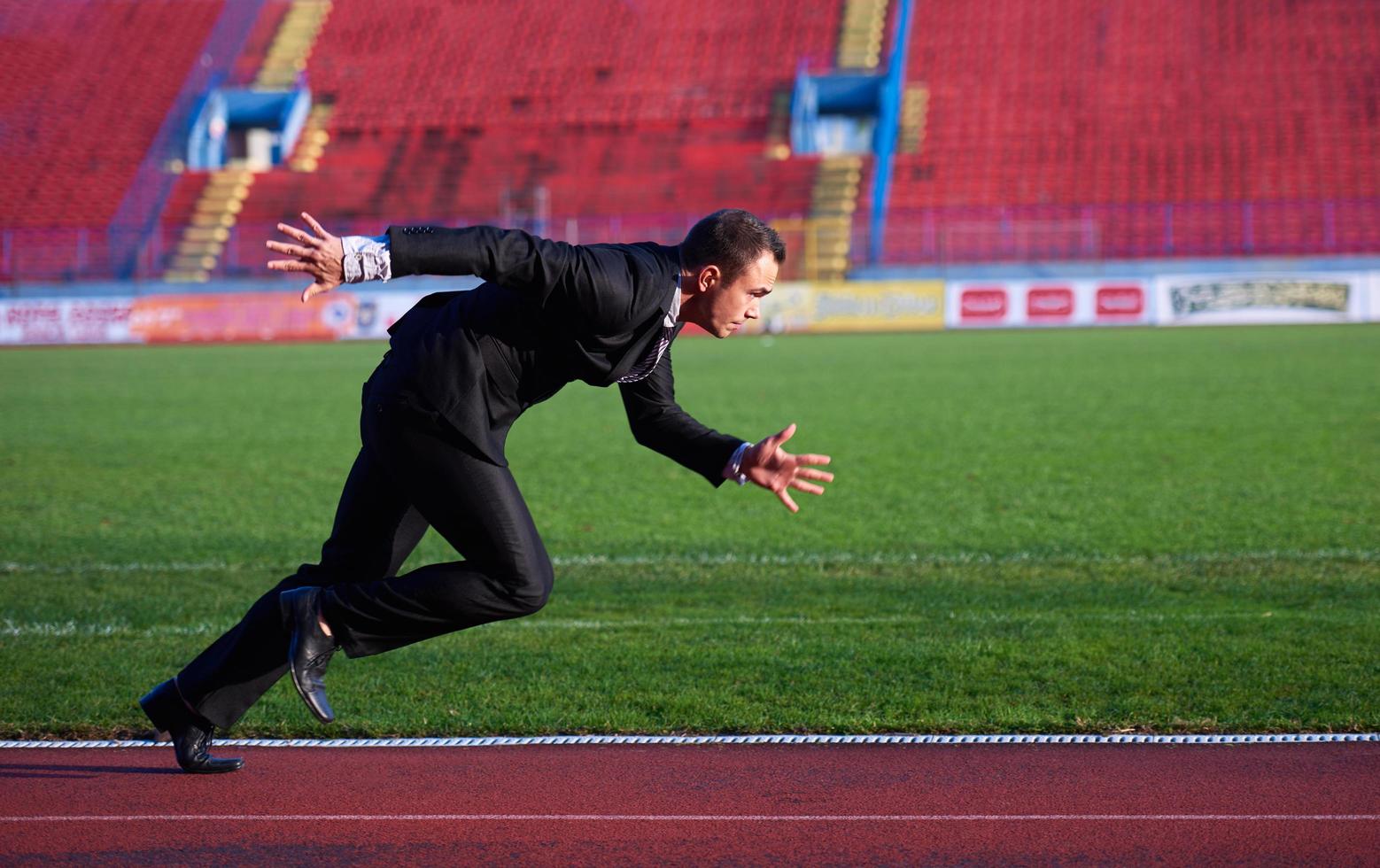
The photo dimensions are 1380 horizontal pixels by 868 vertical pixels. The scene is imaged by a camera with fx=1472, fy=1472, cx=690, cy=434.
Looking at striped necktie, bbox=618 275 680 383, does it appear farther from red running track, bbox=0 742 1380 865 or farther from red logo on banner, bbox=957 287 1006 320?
red logo on banner, bbox=957 287 1006 320

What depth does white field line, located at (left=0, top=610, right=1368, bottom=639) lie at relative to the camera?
704 cm

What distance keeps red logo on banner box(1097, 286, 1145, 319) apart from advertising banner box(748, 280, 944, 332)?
3815 mm

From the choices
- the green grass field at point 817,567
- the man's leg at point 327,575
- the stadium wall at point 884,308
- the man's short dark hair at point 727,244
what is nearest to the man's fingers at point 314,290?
the man's leg at point 327,575

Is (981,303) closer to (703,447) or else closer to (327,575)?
(703,447)

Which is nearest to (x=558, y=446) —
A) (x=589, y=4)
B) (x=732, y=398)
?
(x=732, y=398)

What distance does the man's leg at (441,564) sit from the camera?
172 inches

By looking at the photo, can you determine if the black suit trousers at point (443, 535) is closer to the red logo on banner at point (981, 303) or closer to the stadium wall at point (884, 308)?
the stadium wall at point (884, 308)

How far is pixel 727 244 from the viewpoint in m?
4.39

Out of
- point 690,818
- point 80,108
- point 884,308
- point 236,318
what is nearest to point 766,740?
point 690,818

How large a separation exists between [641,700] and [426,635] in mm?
1448

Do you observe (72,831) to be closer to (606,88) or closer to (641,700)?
(641,700)

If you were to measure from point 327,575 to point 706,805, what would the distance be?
1.40m

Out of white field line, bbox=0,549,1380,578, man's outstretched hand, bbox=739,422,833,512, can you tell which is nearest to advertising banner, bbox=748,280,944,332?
white field line, bbox=0,549,1380,578

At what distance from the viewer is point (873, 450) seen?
45.5 feet
